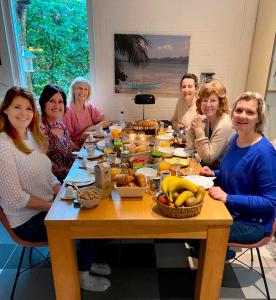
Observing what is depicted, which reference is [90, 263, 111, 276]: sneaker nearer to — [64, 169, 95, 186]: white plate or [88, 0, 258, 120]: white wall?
[64, 169, 95, 186]: white plate

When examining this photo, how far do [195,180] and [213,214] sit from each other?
32 centimetres

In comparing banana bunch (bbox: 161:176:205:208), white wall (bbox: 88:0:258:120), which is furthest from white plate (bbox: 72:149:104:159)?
white wall (bbox: 88:0:258:120)

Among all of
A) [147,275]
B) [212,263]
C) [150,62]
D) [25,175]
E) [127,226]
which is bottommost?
[147,275]

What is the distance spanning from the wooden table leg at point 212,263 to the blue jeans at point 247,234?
0.19 meters

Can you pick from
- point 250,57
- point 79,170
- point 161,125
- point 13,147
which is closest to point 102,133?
point 161,125

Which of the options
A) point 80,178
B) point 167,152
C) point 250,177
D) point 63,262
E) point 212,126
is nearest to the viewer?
point 63,262

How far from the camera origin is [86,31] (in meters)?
2.95

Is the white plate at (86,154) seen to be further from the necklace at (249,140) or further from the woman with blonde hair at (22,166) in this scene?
the necklace at (249,140)

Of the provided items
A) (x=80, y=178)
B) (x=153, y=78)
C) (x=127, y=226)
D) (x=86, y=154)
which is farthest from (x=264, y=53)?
(x=127, y=226)

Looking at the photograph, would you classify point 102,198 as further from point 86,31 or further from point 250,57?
point 250,57

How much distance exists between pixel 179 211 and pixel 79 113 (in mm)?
1921

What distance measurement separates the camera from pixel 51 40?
3025 mm

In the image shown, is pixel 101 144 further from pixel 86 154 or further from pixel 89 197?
pixel 89 197

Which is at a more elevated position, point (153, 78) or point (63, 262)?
point (153, 78)
